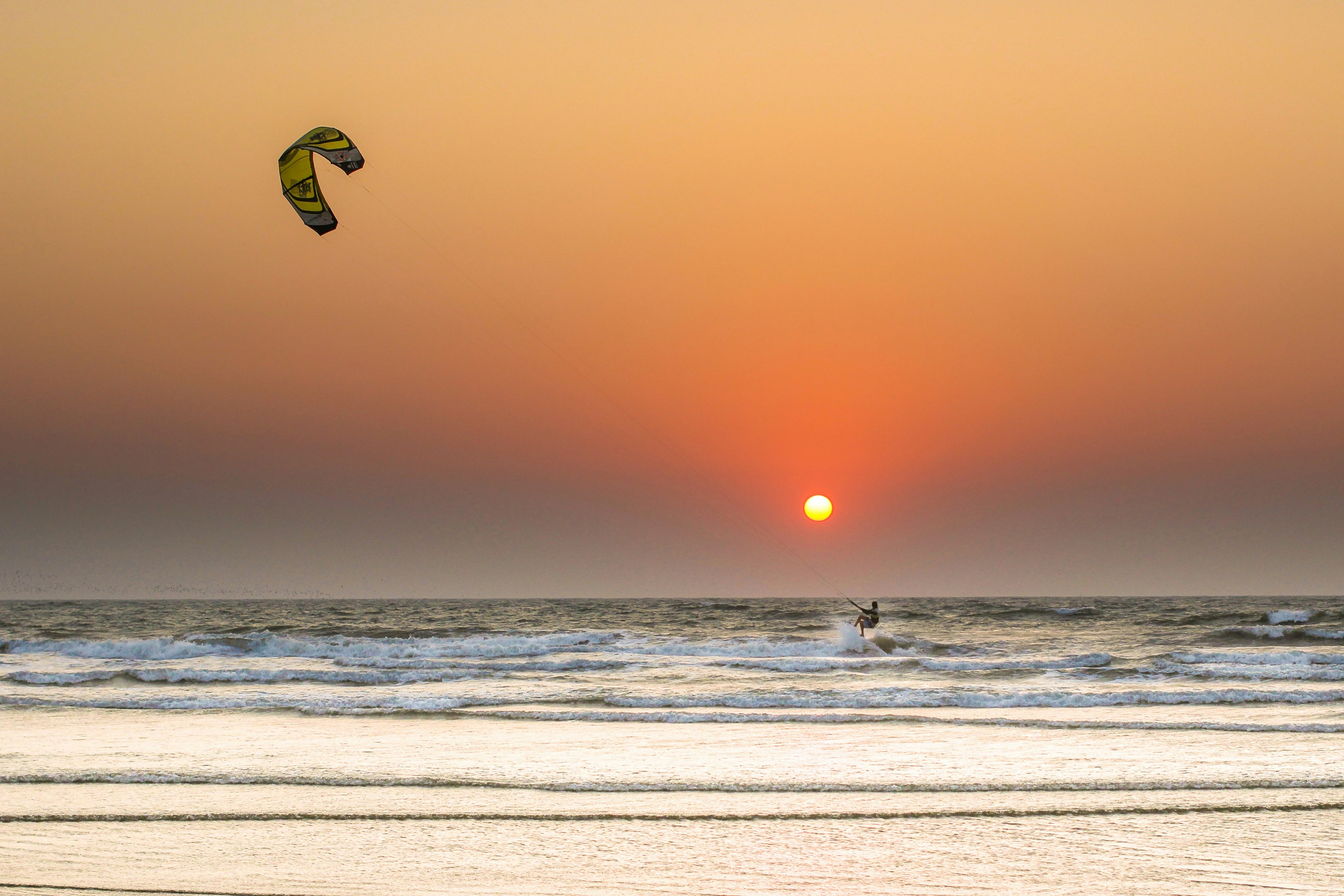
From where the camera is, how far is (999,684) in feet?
62.1

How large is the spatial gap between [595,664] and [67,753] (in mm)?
13620

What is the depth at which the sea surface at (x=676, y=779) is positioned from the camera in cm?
641

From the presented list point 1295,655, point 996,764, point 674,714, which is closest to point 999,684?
point 674,714

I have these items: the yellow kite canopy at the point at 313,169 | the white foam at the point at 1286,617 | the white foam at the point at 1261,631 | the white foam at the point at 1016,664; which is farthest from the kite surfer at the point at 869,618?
the white foam at the point at 1286,617

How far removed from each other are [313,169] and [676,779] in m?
10.7

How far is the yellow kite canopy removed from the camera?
48.4 feet

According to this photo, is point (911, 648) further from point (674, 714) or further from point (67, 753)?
point (67, 753)

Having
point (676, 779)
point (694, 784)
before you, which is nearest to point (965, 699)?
point (676, 779)

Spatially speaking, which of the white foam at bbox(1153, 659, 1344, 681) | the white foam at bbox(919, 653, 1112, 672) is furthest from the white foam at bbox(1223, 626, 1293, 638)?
the white foam at bbox(1153, 659, 1344, 681)

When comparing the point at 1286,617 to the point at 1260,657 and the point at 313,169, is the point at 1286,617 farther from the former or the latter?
the point at 313,169

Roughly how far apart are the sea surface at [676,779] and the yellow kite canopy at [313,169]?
7.11 m

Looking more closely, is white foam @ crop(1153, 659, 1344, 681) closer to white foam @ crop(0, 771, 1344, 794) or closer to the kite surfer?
the kite surfer

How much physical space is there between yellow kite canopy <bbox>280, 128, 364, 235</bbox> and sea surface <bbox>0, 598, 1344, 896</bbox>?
7.11 metres

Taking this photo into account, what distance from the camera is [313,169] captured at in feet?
49.8
